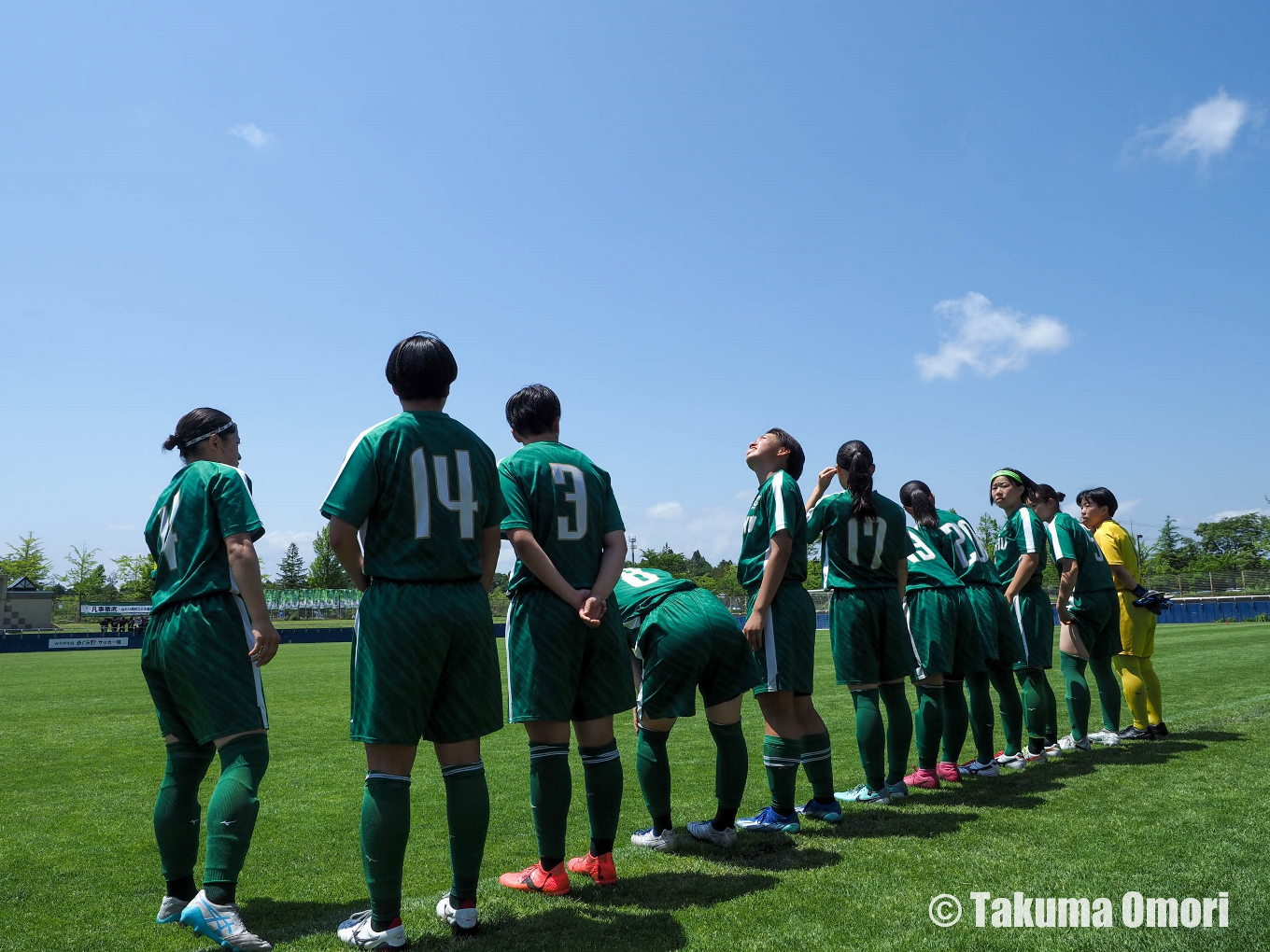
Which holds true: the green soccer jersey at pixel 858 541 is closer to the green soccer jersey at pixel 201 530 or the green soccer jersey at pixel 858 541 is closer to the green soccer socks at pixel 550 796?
the green soccer socks at pixel 550 796

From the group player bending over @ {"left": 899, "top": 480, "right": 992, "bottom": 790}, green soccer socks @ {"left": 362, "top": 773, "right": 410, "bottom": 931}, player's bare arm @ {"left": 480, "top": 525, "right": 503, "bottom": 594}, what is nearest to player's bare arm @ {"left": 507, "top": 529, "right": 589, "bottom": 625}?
player's bare arm @ {"left": 480, "top": 525, "right": 503, "bottom": 594}

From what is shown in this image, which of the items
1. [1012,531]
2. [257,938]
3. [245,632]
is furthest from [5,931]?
[1012,531]

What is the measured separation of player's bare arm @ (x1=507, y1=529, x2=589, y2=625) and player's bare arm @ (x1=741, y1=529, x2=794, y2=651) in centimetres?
128

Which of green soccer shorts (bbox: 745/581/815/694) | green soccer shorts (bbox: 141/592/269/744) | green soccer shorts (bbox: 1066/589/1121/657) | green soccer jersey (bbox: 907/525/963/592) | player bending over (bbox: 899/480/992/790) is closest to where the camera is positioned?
green soccer shorts (bbox: 141/592/269/744)

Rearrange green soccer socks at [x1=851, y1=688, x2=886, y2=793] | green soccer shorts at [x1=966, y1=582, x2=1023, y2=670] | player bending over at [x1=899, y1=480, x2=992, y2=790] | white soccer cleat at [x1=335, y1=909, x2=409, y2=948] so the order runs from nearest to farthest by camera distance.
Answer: white soccer cleat at [x1=335, y1=909, x2=409, y2=948]
green soccer socks at [x1=851, y1=688, x2=886, y2=793]
player bending over at [x1=899, y1=480, x2=992, y2=790]
green soccer shorts at [x1=966, y1=582, x2=1023, y2=670]

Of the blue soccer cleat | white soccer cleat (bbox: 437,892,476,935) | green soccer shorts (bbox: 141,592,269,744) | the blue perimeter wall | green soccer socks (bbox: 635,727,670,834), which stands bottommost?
the blue perimeter wall

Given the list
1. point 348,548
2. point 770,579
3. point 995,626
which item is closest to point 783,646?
point 770,579

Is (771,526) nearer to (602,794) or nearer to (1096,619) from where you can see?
(602,794)

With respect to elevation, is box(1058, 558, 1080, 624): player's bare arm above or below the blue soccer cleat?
above

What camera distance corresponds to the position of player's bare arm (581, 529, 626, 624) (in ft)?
11.4

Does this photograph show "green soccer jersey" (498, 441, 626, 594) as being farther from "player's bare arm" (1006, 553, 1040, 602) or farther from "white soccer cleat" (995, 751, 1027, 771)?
"player's bare arm" (1006, 553, 1040, 602)

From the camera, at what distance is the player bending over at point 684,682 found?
410 cm

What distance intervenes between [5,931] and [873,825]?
3.98 m

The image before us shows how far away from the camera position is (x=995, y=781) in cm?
579
